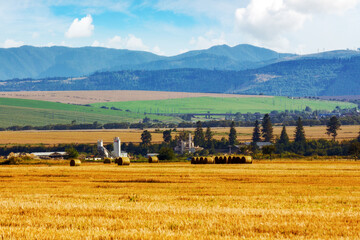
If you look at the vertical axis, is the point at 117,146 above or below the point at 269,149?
below

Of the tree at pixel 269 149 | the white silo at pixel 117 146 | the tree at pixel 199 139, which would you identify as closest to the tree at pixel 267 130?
the tree at pixel 199 139

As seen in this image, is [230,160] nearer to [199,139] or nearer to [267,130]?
[199,139]

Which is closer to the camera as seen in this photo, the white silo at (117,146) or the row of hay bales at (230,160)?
the row of hay bales at (230,160)

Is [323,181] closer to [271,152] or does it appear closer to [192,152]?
[271,152]

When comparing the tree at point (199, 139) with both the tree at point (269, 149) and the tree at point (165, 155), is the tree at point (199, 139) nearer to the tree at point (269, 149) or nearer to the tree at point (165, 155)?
the tree at point (269, 149)

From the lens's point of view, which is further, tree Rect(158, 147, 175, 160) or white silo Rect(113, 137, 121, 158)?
white silo Rect(113, 137, 121, 158)

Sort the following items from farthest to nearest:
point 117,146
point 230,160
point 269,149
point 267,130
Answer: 1. point 267,130
2. point 117,146
3. point 269,149
4. point 230,160

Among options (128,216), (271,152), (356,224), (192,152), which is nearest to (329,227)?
(356,224)

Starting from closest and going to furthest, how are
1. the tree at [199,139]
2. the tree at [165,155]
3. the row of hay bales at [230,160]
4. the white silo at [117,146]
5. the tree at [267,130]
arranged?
1. the row of hay bales at [230,160]
2. the tree at [165,155]
3. the white silo at [117,146]
4. the tree at [199,139]
5. the tree at [267,130]

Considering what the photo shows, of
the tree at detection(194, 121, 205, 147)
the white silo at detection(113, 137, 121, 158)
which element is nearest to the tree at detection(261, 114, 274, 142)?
the tree at detection(194, 121, 205, 147)

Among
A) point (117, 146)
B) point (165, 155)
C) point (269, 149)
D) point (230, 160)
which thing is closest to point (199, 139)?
point (117, 146)

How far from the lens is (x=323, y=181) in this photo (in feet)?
139

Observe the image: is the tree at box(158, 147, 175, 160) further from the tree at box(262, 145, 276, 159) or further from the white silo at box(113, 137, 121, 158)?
the white silo at box(113, 137, 121, 158)

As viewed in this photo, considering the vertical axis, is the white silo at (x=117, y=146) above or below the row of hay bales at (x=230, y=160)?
below
